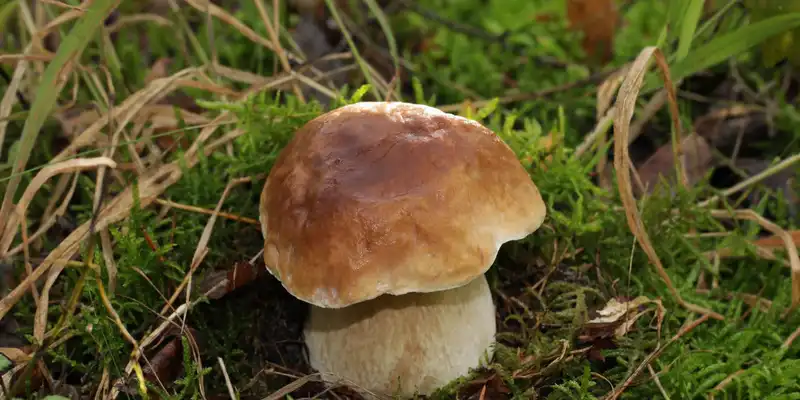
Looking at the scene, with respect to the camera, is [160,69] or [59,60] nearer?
[59,60]

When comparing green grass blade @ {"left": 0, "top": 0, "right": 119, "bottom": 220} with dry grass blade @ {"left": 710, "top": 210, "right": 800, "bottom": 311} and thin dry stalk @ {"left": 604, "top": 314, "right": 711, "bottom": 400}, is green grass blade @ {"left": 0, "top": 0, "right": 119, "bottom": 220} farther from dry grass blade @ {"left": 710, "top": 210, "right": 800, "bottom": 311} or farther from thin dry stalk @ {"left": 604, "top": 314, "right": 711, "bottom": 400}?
dry grass blade @ {"left": 710, "top": 210, "right": 800, "bottom": 311}

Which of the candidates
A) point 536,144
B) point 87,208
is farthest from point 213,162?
point 536,144

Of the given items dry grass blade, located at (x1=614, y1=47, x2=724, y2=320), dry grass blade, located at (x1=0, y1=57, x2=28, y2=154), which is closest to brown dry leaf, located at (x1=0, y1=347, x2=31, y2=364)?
dry grass blade, located at (x1=0, y1=57, x2=28, y2=154)

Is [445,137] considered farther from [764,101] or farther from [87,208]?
[764,101]

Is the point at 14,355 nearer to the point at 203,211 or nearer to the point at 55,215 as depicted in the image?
the point at 55,215


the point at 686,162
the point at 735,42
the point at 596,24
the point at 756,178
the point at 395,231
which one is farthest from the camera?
the point at 596,24

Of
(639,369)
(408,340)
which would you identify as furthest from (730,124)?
(408,340)
